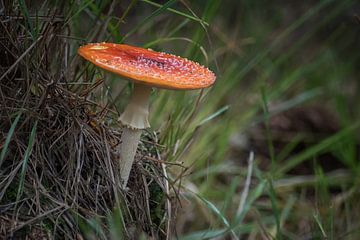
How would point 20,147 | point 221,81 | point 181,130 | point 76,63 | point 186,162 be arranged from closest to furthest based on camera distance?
1. point 20,147
2. point 76,63
3. point 181,130
4. point 186,162
5. point 221,81

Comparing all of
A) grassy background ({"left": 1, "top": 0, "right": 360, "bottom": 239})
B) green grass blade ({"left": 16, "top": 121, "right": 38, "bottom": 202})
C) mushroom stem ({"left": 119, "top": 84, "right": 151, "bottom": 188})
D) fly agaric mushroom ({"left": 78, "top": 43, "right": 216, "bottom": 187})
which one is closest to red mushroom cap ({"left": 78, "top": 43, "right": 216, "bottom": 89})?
fly agaric mushroom ({"left": 78, "top": 43, "right": 216, "bottom": 187})

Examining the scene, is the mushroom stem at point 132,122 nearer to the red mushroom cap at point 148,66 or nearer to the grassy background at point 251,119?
the red mushroom cap at point 148,66

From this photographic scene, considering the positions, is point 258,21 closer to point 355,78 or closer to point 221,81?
point 355,78

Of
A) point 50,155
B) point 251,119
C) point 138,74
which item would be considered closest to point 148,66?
point 138,74

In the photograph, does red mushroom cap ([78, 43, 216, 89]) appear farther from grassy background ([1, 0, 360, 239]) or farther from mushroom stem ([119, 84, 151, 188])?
grassy background ([1, 0, 360, 239])

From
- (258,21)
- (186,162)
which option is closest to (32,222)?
(186,162)

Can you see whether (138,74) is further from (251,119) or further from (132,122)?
(251,119)
